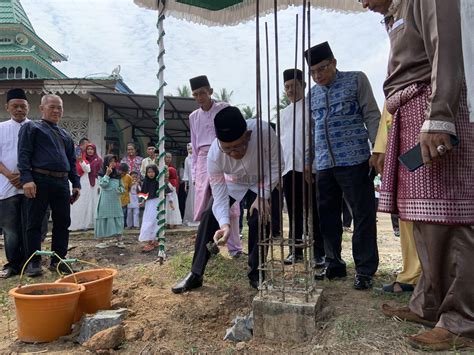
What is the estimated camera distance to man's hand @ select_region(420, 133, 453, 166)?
176cm

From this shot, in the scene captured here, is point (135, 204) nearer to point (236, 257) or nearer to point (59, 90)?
point (59, 90)

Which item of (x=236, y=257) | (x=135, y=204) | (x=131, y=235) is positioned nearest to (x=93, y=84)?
(x=135, y=204)

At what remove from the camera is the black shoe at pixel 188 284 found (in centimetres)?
323

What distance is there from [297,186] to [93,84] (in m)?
6.70

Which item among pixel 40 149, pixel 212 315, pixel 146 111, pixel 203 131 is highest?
pixel 146 111

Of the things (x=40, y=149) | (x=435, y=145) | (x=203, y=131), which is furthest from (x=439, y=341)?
(x=40, y=149)

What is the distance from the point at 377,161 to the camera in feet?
9.27

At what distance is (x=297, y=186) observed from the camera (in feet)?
13.1

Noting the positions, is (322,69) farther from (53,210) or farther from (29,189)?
(53,210)

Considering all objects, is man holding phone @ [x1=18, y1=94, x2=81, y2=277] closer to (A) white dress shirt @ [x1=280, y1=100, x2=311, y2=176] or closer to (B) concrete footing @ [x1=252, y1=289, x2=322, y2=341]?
(A) white dress shirt @ [x1=280, y1=100, x2=311, y2=176]

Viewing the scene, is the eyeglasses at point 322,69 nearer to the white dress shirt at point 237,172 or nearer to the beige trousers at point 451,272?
the white dress shirt at point 237,172

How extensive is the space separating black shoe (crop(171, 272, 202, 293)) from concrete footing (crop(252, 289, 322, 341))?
1.14 meters

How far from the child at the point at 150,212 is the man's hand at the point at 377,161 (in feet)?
14.0

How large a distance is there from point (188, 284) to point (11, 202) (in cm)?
254
